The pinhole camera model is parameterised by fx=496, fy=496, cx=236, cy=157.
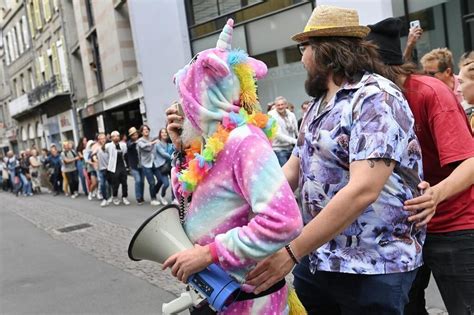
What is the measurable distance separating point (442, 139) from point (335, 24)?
605mm

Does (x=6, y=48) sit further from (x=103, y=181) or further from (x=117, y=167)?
(x=117, y=167)

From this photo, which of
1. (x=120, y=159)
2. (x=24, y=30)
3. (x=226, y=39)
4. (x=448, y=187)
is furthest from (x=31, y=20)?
(x=448, y=187)

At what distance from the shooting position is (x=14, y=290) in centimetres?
535

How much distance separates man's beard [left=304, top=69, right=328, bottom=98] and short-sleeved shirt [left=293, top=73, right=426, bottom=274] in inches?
4.1

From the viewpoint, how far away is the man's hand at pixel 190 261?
1.56 m

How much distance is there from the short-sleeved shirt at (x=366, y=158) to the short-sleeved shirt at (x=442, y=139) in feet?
0.63

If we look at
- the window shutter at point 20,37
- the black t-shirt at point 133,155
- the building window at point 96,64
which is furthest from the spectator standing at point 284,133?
the window shutter at point 20,37

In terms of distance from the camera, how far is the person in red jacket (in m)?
1.87

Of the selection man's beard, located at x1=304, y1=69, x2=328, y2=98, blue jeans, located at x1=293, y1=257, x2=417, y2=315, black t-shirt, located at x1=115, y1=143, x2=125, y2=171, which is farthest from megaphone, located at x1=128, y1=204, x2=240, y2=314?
black t-shirt, located at x1=115, y1=143, x2=125, y2=171

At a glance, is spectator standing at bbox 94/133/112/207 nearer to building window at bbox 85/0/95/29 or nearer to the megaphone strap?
the megaphone strap

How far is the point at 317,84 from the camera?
184 centimetres

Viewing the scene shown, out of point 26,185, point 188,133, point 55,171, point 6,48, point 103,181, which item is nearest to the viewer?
point 188,133

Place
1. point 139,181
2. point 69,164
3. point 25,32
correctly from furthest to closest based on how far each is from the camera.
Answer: point 25,32 < point 69,164 < point 139,181

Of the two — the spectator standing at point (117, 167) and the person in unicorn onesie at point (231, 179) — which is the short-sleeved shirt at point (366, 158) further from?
the spectator standing at point (117, 167)
